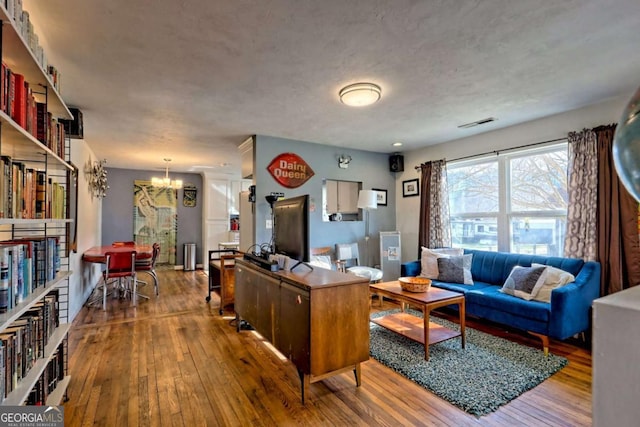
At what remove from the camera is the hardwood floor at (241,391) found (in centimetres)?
194

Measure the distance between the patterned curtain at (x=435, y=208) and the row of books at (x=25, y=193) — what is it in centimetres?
434

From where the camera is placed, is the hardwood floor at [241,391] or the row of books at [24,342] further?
the hardwood floor at [241,391]

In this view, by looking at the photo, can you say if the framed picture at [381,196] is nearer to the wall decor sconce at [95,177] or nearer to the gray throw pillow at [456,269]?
the gray throw pillow at [456,269]

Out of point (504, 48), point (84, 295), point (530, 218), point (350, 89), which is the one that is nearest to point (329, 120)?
point (350, 89)

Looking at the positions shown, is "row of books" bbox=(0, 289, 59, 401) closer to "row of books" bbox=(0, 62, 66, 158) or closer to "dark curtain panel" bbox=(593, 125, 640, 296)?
"row of books" bbox=(0, 62, 66, 158)

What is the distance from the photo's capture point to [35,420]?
1.43m

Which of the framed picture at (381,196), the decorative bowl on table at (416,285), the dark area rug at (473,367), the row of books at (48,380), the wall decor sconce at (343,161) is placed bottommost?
the dark area rug at (473,367)

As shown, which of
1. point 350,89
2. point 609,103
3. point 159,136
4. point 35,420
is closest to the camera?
point 35,420

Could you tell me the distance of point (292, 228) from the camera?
2.63m

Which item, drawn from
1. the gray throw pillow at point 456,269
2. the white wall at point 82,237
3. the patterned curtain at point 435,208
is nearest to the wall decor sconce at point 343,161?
the patterned curtain at point 435,208

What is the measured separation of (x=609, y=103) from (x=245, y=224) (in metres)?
4.47

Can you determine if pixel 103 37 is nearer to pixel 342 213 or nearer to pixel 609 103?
pixel 342 213

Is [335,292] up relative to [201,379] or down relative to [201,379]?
up

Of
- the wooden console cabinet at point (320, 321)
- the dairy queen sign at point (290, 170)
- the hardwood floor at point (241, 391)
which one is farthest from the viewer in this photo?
the dairy queen sign at point (290, 170)
